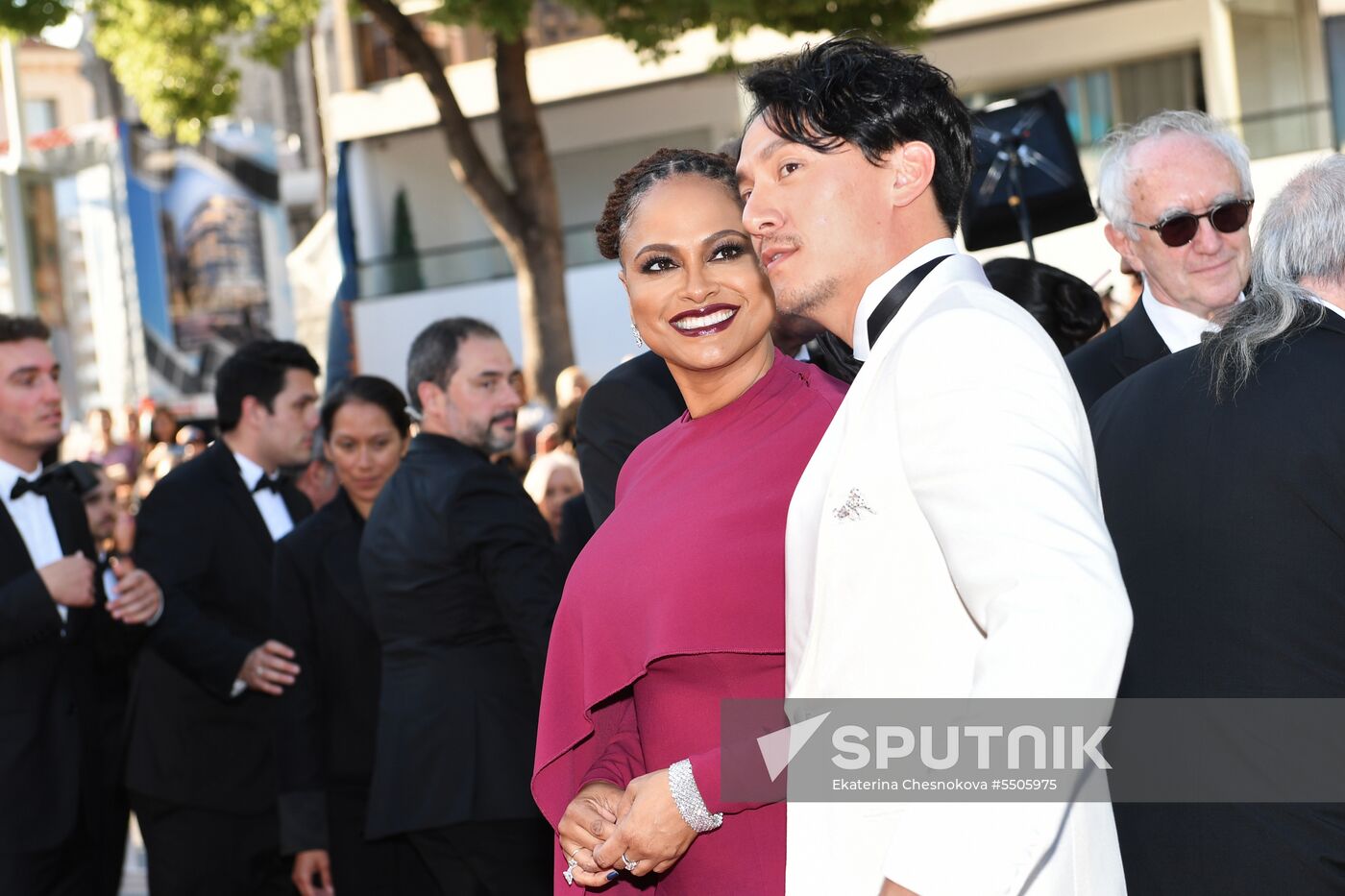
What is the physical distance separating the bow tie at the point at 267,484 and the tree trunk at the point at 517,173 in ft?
33.4

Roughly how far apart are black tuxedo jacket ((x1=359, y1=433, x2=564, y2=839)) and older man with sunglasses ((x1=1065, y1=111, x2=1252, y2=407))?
1.61 metres

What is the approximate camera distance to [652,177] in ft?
9.95

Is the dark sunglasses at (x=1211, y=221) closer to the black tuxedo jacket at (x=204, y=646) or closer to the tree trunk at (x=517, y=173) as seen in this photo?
the black tuxedo jacket at (x=204, y=646)

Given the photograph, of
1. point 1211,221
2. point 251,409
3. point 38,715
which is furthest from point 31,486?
point 1211,221

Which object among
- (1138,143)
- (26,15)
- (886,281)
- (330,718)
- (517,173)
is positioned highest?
(26,15)

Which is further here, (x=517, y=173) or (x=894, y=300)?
(x=517, y=173)

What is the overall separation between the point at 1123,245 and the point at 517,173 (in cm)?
1228

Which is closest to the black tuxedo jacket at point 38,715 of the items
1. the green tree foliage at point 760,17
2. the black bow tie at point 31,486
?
the black bow tie at point 31,486

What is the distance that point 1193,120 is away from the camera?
14.0 feet

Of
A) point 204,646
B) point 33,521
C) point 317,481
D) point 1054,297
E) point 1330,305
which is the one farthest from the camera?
point 317,481

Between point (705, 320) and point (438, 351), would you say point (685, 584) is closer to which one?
A: point (705, 320)

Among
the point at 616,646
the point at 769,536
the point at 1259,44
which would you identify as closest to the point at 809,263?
the point at 769,536

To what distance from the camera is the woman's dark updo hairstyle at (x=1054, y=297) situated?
4.55 meters

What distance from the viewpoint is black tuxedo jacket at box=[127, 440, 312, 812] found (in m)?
5.60
